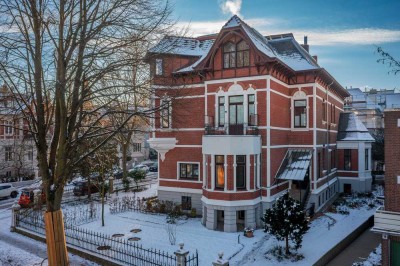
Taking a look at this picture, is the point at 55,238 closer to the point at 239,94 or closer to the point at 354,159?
the point at 239,94

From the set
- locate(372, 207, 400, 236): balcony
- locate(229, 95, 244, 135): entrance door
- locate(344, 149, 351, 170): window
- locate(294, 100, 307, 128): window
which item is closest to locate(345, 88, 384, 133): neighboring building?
locate(344, 149, 351, 170): window

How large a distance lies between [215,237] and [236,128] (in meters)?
6.24

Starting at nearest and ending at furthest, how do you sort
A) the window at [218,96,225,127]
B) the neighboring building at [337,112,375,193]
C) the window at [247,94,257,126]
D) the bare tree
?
A: 1. the bare tree
2. the window at [247,94,257,126]
3. the window at [218,96,225,127]
4. the neighboring building at [337,112,375,193]

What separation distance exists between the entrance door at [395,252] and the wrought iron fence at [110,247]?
7667 millimetres

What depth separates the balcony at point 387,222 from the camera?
11.9 metres

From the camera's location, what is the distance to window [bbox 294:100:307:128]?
70.1ft

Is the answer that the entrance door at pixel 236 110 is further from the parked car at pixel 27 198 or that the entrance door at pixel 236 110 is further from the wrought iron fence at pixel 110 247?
the parked car at pixel 27 198

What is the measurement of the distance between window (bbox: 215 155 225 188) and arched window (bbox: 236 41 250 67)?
5.68 meters

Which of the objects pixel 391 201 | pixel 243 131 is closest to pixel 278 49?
pixel 243 131

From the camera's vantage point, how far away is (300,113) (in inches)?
849

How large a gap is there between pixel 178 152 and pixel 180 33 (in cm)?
1231

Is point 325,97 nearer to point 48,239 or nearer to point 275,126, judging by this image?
point 275,126

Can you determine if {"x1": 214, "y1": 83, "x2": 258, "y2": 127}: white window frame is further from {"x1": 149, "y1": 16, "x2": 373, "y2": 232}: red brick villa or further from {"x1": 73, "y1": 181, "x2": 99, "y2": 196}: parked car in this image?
{"x1": 73, "y1": 181, "x2": 99, "y2": 196}: parked car

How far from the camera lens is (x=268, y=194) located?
61.1 feet
